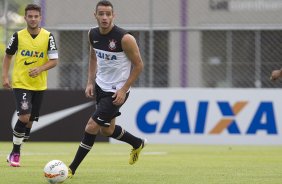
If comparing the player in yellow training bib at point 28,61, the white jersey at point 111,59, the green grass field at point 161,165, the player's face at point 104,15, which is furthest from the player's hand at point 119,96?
the player in yellow training bib at point 28,61

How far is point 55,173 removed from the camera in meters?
9.55

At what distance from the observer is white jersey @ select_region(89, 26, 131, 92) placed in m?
10.5

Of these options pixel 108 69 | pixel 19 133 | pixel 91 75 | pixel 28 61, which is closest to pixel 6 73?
pixel 28 61

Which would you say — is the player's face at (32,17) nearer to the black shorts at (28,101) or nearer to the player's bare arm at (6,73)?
the player's bare arm at (6,73)

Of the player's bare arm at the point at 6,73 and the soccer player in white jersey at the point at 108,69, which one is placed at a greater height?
the soccer player in white jersey at the point at 108,69

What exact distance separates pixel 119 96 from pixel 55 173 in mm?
1356

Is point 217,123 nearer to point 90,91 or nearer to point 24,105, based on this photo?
point 24,105

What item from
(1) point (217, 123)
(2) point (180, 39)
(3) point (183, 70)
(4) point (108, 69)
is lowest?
(1) point (217, 123)

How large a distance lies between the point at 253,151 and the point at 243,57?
3.87m

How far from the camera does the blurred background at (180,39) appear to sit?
19656 mm

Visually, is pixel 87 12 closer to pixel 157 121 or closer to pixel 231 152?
pixel 157 121

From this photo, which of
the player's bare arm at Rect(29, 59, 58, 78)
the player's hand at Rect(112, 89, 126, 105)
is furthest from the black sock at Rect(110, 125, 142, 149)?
the player's bare arm at Rect(29, 59, 58, 78)

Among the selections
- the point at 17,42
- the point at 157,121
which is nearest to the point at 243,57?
the point at 157,121

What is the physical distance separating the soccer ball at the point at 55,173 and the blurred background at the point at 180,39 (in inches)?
387
